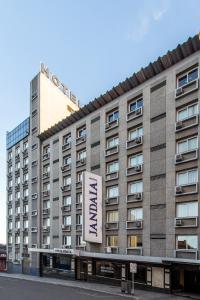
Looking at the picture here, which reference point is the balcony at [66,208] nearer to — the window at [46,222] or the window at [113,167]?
the window at [46,222]

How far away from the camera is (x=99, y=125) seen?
42.7 metres

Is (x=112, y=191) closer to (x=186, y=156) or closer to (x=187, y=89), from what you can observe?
(x=186, y=156)

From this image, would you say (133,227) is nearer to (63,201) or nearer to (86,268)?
(86,268)

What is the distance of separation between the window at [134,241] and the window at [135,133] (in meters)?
9.75

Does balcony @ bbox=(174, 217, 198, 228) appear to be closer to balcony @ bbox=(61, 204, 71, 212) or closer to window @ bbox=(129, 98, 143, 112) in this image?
window @ bbox=(129, 98, 143, 112)

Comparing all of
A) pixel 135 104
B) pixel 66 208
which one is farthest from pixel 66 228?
pixel 135 104

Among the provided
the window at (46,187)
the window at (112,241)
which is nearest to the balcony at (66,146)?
the window at (46,187)

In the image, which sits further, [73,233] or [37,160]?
[37,160]

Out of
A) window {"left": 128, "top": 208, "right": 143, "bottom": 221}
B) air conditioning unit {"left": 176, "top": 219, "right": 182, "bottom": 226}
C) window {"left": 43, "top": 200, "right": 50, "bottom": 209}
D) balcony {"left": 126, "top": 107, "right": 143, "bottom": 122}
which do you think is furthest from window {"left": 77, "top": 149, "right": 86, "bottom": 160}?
air conditioning unit {"left": 176, "top": 219, "right": 182, "bottom": 226}

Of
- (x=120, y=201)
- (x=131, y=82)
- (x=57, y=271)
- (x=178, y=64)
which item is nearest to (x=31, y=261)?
(x=57, y=271)

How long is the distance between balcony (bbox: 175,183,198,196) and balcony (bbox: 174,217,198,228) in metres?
2.06

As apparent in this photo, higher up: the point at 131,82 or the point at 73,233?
the point at 131,82

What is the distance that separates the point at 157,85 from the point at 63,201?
21.8m

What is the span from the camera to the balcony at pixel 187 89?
30703 mm
